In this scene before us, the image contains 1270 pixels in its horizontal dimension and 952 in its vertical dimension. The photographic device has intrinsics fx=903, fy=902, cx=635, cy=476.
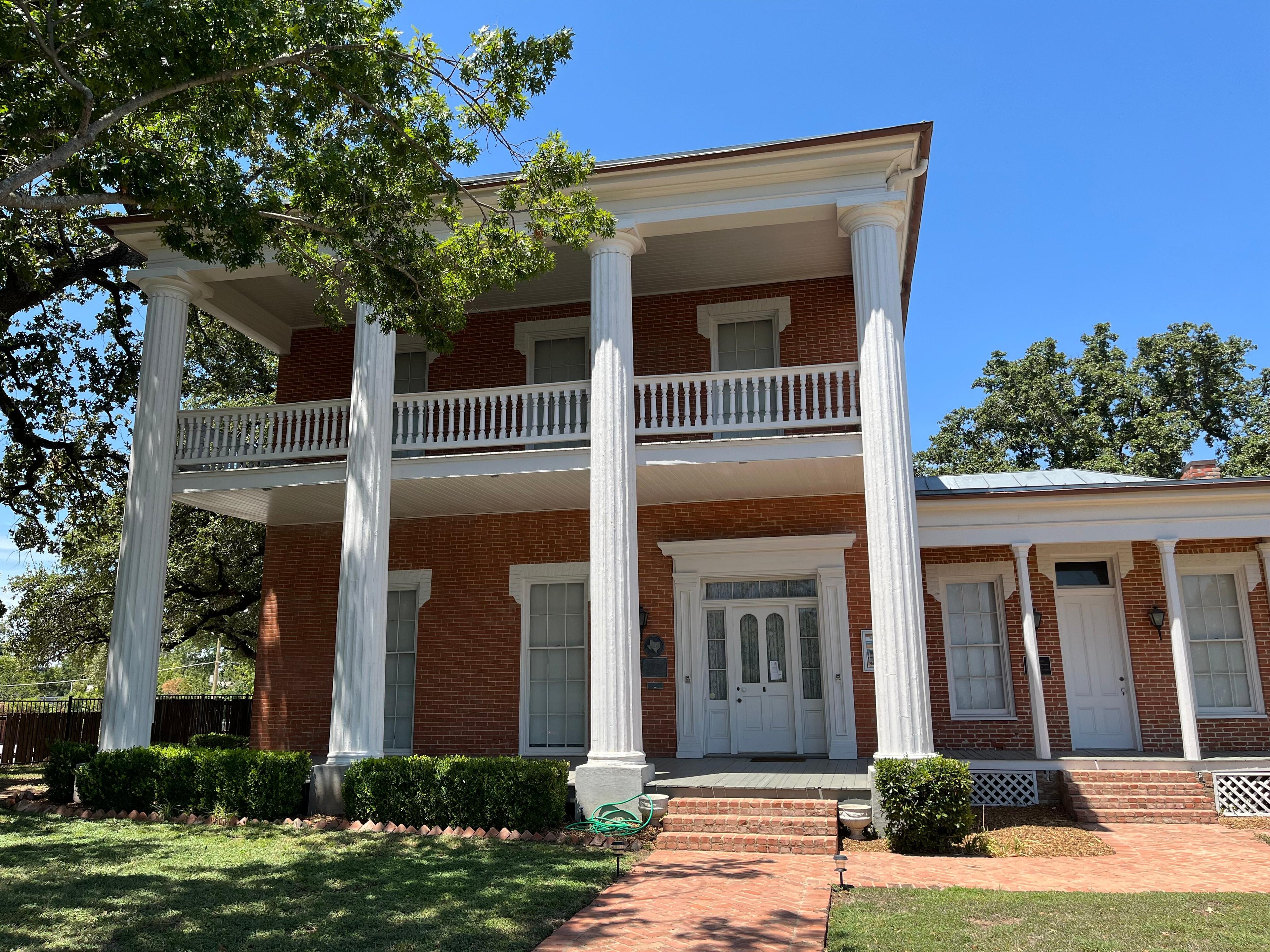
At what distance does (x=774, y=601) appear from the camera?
13.6m

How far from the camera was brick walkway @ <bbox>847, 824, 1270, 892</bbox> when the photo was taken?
798 centimetres

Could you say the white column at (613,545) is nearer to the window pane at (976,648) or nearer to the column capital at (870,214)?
the column capital at (870,214)

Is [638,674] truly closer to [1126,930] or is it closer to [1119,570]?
[1126,930]

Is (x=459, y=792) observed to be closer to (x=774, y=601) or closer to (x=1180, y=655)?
(x=774, y=601)

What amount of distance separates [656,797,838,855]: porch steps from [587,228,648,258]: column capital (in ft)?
22.7

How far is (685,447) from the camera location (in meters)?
11.8

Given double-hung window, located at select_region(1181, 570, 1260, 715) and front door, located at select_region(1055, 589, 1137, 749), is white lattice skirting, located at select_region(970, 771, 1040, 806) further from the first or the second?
double-hung window, located at select_region(1181, 570, 1260, 715)

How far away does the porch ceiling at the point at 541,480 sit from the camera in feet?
38.6

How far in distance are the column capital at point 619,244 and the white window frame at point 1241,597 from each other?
9.09 m

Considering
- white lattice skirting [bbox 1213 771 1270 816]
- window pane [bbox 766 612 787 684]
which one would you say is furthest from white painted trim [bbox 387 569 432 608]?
white lattice skirting [bbox 1213 771 1270 816]

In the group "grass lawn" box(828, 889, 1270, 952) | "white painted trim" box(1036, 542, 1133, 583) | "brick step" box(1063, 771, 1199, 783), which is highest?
"white painted trim" box(1036, 542, 1133, 583)

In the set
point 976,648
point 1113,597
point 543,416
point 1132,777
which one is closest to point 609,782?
point 543,416

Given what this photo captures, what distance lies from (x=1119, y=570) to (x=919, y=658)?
5365mm

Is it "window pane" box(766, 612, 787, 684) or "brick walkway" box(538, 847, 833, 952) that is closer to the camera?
"brick walkway" box(538, 847, 833, 952)
